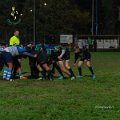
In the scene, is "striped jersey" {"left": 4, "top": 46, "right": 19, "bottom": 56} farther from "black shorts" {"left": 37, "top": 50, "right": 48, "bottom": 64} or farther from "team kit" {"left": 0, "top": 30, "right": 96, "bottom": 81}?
"black shorts" {"left": 37, "top": 50, "right": 48, "bottom": 64}

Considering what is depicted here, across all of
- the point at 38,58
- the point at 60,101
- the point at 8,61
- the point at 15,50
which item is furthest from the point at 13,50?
the point at 60,101

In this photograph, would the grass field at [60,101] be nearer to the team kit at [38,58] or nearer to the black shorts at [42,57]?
the team kit at [38,58]

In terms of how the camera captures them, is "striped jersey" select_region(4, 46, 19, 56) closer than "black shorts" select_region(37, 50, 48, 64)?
Yes

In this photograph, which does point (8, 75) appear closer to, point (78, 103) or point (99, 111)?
point (78, 103)

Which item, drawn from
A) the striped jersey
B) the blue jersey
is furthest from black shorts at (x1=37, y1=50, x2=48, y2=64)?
the striped jersey

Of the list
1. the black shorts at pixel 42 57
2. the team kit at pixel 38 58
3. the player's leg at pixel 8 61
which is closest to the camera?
the player's leg at pixel 8 61

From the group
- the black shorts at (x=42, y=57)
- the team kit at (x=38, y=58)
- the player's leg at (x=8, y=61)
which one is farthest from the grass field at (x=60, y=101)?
the black shorts at (x=42, y=57)

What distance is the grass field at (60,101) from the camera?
1023cm

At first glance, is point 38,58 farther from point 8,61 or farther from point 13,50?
point 8,61

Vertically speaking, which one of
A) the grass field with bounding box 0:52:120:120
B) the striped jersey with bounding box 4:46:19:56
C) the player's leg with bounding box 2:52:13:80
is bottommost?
the grass field with bounding box 0:52:120:120

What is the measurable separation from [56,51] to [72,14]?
6511 cm

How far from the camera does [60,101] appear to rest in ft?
40.9

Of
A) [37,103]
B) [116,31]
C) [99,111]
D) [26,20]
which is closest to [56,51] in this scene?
[37,103]

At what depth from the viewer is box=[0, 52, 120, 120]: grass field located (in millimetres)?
10234
